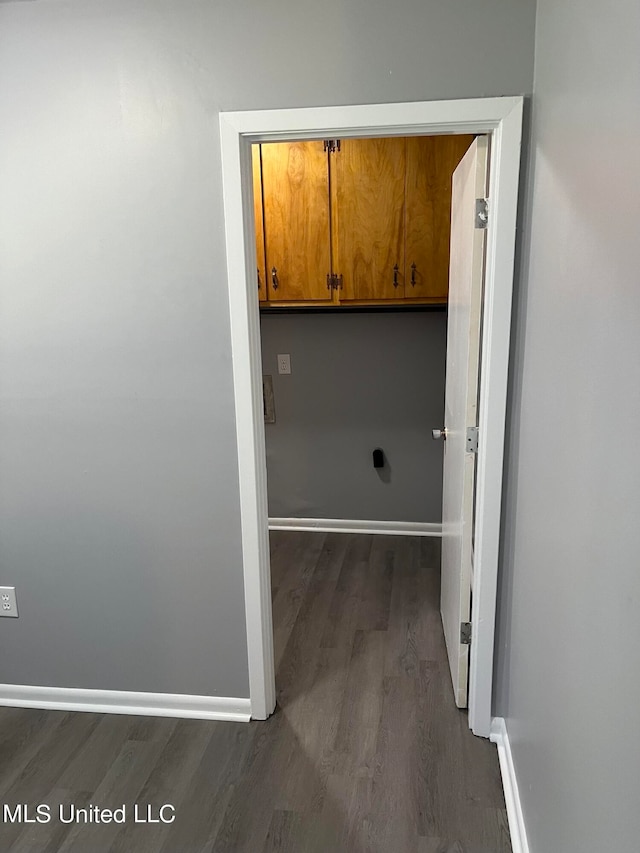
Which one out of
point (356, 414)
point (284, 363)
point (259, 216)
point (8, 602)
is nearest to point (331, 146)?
point (259, 216)

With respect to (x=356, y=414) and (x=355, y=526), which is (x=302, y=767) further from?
(x=356, y=414)

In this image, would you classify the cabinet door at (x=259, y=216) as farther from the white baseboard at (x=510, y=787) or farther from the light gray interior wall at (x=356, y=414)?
the white baseboard at (x=510, y=787)

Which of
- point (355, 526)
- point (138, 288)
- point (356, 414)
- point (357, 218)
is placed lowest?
point (355, 526)

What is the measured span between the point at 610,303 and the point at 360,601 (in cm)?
246

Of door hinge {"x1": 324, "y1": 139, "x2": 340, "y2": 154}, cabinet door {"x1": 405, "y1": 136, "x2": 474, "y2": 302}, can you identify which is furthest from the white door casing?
door hinge {"x1": 324, "y1": 139, "x2": 340, "y2": 154}

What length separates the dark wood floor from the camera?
1.85m

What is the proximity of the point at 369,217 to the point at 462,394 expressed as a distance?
1492 millimetres

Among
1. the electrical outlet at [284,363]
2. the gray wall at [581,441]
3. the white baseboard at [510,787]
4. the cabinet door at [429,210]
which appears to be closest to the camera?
the gray wall at [581,441]

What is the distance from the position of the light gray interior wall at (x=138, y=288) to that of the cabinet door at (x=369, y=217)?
A: 56.2 inches

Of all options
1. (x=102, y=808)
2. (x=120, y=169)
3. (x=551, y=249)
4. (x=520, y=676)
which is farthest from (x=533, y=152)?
(x=102, y=808)

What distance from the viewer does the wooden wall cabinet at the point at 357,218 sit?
3.24m

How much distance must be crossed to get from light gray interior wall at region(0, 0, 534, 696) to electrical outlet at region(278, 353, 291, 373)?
1829mm

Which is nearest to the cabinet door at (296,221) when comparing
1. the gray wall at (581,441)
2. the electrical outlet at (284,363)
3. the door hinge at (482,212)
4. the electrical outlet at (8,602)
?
the electrical outlet at (284,363)

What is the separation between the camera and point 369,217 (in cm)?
334
